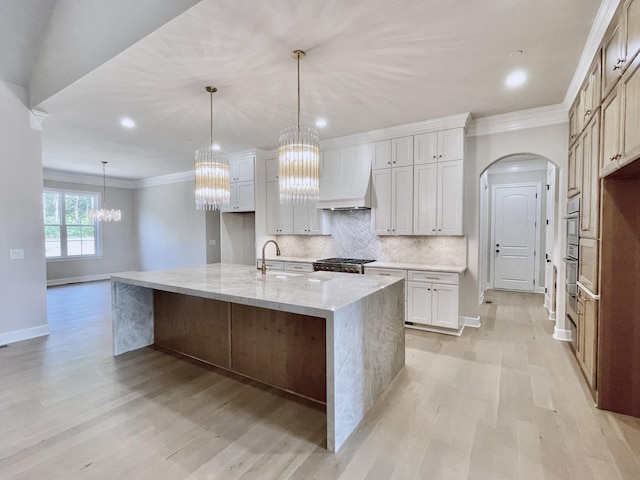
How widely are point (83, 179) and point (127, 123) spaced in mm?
5180

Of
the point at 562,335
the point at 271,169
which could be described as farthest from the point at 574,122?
the point at 271,169

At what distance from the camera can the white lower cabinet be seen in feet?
12.8

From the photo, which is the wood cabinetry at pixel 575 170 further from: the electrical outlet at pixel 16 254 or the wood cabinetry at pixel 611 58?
the electrical outlet at pixel 16 254

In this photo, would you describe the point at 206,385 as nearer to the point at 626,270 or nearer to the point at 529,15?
Result: the point at 626,270

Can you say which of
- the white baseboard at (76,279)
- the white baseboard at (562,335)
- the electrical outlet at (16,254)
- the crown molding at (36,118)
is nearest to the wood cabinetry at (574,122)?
the white baseboard at (562,335)

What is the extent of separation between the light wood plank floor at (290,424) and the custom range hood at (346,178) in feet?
7.58

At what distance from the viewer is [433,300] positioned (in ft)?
13.2

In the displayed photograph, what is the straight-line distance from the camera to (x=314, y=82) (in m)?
3.10

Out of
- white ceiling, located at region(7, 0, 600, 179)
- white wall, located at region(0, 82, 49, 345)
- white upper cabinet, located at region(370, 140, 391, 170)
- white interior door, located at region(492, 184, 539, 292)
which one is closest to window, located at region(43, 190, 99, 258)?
white ceiling, located at region(7, 0, 600, 179)

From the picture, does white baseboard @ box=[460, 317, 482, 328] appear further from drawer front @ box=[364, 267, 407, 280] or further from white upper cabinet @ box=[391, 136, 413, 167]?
white upper cabinet @ box=[391, 136, 413, 167]

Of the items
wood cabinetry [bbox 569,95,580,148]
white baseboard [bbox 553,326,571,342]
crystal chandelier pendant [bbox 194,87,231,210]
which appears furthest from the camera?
white baseboard [bbox 553,326,571,342]

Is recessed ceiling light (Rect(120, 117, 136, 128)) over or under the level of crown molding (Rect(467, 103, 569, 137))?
over

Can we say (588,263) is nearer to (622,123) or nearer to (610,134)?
(610,134)

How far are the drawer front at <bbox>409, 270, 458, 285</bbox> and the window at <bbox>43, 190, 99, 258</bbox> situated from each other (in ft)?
26.7
